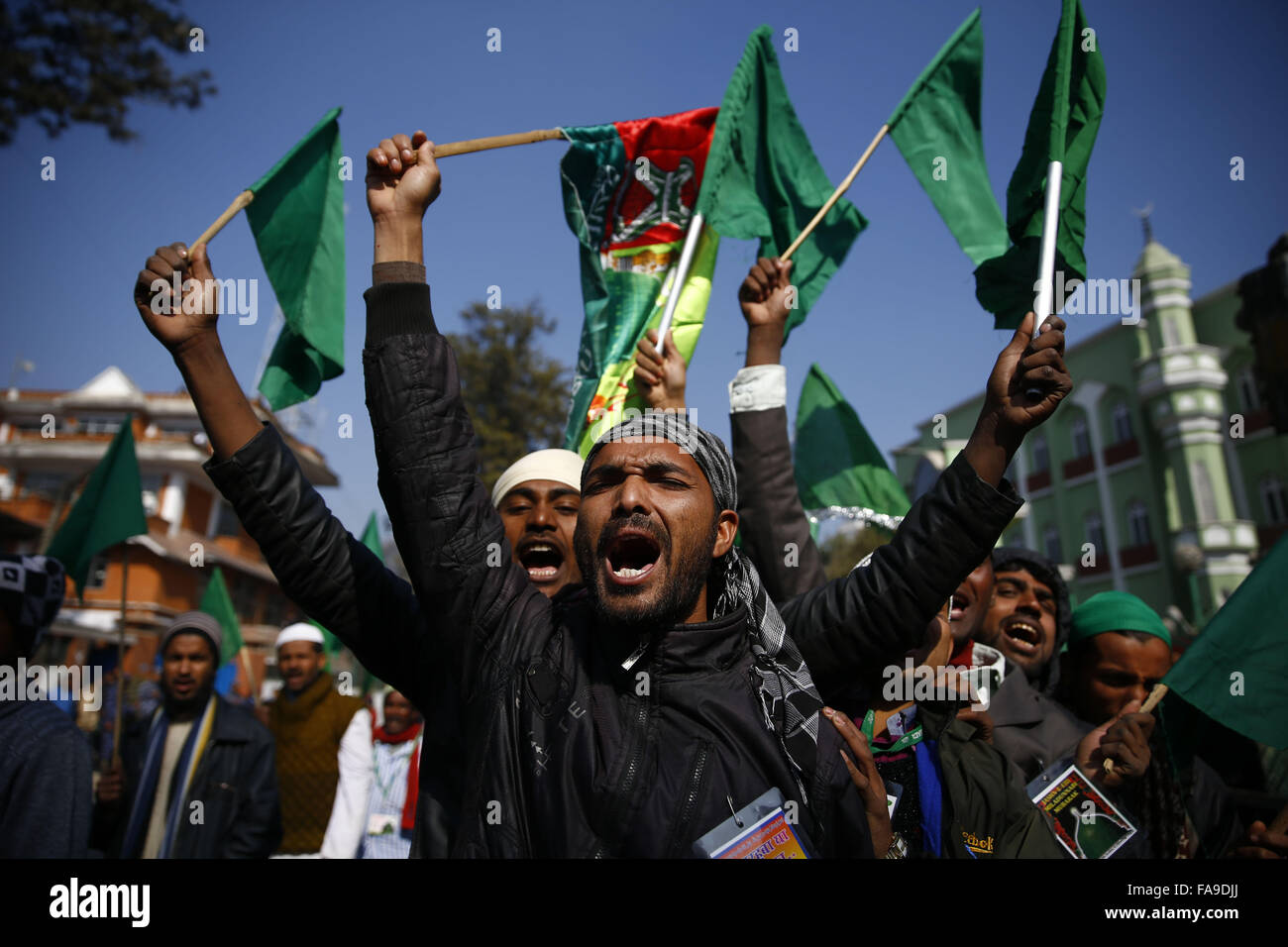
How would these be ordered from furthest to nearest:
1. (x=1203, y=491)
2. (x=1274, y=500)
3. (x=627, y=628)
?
(x=1203, y=491), (x=1274, y=500), (x=627, y=628)

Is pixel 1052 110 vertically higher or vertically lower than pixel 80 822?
higher

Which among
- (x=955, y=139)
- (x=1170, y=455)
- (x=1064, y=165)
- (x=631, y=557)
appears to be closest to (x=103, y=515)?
(x=631, y=557)

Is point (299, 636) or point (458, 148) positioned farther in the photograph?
point (299, 636)

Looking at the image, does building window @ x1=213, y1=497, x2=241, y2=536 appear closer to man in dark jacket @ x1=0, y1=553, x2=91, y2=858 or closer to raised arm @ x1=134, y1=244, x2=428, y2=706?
man in dark jacket @ x1=0, y1=553, x2=91, y2=858

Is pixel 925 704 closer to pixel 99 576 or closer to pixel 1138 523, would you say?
pixel 1138 523

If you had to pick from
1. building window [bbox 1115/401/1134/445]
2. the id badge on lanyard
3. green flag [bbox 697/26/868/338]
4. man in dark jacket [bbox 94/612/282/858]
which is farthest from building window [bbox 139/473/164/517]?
the id badge on lanyard

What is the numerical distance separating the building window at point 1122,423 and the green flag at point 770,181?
28671 millimetres

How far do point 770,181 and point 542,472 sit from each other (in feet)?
7.81

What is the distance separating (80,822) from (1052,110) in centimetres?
374

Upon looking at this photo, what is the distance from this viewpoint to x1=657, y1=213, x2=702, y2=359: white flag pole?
11.8 ft

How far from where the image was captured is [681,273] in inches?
147

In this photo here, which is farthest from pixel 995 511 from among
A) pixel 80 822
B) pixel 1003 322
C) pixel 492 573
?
pixel 80 822
